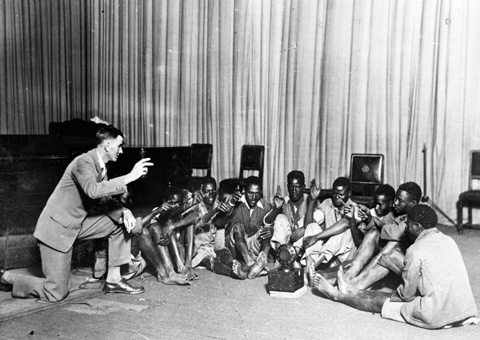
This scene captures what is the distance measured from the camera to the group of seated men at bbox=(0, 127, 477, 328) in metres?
3.22

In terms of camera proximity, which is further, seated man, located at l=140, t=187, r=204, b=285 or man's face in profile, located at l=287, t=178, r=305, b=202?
man's face in profile, located at l=287, t=178, r=305, b=202

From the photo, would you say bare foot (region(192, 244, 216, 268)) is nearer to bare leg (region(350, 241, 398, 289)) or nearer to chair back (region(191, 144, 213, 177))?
bare leg (region(350, 241, 398, 289))

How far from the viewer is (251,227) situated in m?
5.05

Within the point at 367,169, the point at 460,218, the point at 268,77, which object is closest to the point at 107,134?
the point at 367,169

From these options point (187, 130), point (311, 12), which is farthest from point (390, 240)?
point (187, 130)

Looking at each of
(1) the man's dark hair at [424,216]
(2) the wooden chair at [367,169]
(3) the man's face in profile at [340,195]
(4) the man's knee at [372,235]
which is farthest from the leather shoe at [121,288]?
(2) the wooden chair at [367,169]

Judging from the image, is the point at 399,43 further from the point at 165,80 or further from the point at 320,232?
the point at 165,80

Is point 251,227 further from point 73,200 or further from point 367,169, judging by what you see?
point 367,169

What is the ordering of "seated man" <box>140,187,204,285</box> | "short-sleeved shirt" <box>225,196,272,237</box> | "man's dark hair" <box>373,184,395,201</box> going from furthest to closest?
"short-sleeved shirt" <box>225,196,272,237</box> < "man's dark hair" <box>373,184,395,201</box> < "seated man" <box>140,187,204,285</box>

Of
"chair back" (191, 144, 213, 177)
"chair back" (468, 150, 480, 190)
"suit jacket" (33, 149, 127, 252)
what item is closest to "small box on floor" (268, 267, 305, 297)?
"suit jacket" (33, 149, 127, 252)

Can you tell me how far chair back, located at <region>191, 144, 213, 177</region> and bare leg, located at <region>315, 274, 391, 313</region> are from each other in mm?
4136

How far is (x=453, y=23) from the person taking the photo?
6473 millimetres

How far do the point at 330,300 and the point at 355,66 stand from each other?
4.09 m

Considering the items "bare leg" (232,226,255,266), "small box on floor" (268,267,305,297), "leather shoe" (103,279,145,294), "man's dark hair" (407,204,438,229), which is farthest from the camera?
"bare leg" (232,226,255,266)
